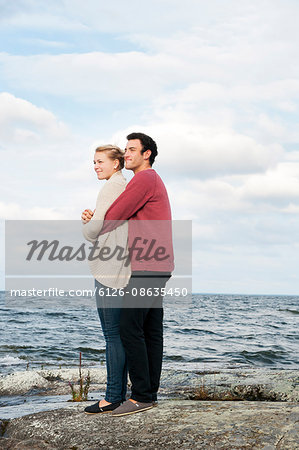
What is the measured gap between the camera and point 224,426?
342cm

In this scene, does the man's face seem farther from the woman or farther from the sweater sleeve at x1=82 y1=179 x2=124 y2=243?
the sweater sleeve at x1=82 y1=179 x2=124 y2=243

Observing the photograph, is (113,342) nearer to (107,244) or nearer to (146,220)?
(107,244)

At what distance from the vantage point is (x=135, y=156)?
403cm

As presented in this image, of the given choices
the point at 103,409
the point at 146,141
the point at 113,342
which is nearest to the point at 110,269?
the point at 113,342

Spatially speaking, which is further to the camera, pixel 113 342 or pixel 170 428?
pixel 113 342

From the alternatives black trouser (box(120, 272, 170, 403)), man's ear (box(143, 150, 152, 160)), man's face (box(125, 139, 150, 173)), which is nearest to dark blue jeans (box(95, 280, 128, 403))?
black trouser (box(120, 272, 170, 403))

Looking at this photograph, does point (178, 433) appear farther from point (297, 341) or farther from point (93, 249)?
point (297, 341)

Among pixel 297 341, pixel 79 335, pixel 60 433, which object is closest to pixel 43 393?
pixel 60 433

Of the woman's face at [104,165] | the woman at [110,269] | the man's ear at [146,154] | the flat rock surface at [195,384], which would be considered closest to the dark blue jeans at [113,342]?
the woman at [110,269]

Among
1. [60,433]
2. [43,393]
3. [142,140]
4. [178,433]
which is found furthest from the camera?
[43,393]

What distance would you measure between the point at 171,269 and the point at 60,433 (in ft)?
5.38

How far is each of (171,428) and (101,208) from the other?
185 centimetres

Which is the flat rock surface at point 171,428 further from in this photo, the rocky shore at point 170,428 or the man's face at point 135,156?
the man's face at point 135,156

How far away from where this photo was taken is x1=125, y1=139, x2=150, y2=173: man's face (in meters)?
4.02
